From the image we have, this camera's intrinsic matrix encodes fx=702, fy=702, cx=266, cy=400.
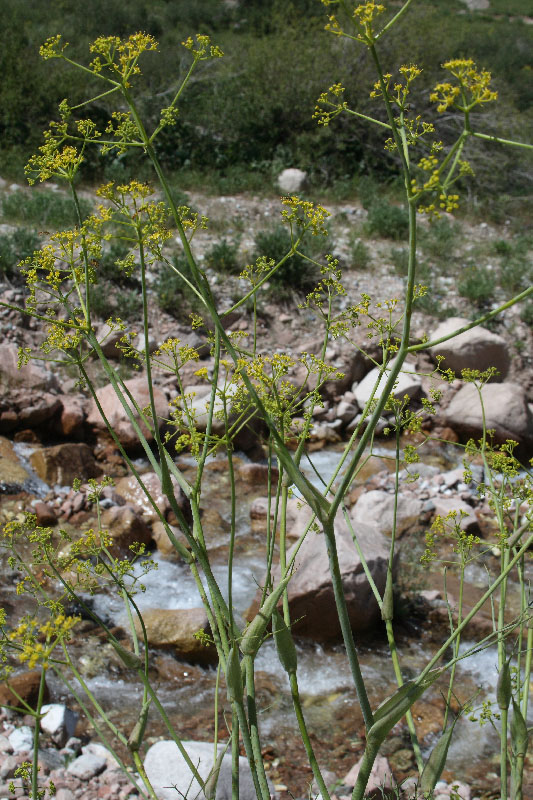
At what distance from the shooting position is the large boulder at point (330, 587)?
4.96 m

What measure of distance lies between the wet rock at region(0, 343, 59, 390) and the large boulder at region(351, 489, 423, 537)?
3.42 metres

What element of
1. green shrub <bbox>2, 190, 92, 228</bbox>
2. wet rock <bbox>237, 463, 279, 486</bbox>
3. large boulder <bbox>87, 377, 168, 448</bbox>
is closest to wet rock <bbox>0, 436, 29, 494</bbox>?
large boulder <bbox>87, 377, 168, 448</bbox>

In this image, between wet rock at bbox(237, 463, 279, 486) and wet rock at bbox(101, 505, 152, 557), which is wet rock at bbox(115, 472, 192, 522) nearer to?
wet rock at bbox(101, 505, 152, 557)

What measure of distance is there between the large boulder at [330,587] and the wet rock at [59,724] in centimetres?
176

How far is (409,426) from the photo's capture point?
1.83 m

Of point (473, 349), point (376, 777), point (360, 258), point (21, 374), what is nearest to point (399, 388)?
point (473, 349)

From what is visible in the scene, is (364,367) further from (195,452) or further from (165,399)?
(195,452)

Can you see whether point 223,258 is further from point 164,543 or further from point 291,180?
point 164,543

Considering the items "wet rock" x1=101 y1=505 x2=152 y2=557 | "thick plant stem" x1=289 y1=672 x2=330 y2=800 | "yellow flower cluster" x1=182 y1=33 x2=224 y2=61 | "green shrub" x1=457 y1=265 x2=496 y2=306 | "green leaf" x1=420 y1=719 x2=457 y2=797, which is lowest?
"wet rock" x1=101 y1=505 x2=152 y2=557

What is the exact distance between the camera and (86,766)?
329 centimetres

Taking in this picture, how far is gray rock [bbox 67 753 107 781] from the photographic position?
3236 mm

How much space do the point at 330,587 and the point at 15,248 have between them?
5970 millimetres

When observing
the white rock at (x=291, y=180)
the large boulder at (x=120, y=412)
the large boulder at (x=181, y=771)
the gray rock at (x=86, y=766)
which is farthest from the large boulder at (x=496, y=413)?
the white rock at (x=291, y=180)

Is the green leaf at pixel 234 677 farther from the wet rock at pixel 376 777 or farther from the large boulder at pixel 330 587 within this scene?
the large boulder at pixel 330 587
